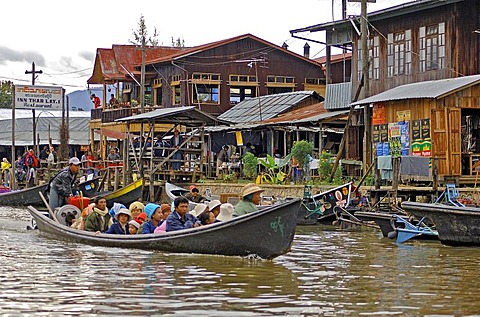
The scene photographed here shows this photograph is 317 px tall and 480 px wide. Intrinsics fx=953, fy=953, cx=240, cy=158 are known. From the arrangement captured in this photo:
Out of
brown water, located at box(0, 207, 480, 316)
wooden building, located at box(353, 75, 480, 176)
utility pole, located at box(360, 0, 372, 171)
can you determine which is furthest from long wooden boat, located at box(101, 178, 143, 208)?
brown water, located at box(0, 207, 480, 316)

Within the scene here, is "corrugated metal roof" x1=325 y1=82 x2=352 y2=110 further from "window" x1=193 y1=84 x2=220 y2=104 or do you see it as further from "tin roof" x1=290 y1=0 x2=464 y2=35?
"window" x1=193 y1=84 x2=220 y2=104

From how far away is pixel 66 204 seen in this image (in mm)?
20594

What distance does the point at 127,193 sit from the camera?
31.2 meters

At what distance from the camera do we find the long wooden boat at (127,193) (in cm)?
3088

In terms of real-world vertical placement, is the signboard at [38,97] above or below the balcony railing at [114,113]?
above

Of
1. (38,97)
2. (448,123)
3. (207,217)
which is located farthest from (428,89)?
(38,97)

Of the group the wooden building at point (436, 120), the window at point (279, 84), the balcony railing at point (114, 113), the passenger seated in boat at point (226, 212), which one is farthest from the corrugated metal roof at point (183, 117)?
the passenger seated in boat at point (226, 212)

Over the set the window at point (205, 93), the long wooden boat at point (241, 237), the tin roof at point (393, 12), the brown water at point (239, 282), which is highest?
the tin roof at point (393, 12)

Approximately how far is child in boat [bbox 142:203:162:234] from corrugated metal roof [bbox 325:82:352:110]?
18.7m

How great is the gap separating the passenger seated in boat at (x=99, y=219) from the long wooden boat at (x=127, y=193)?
487 inches

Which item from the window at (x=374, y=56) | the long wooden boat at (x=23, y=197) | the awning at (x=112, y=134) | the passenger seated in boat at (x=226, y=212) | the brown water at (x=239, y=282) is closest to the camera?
the brown water at (x=239, y=282)

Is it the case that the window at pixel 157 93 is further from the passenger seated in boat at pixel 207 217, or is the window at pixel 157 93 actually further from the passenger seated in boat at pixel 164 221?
the passenger seated in boat at pixel 207 217

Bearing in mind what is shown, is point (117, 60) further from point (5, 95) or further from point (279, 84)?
point (5, 95)

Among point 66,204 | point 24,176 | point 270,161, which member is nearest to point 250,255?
point 66,204
